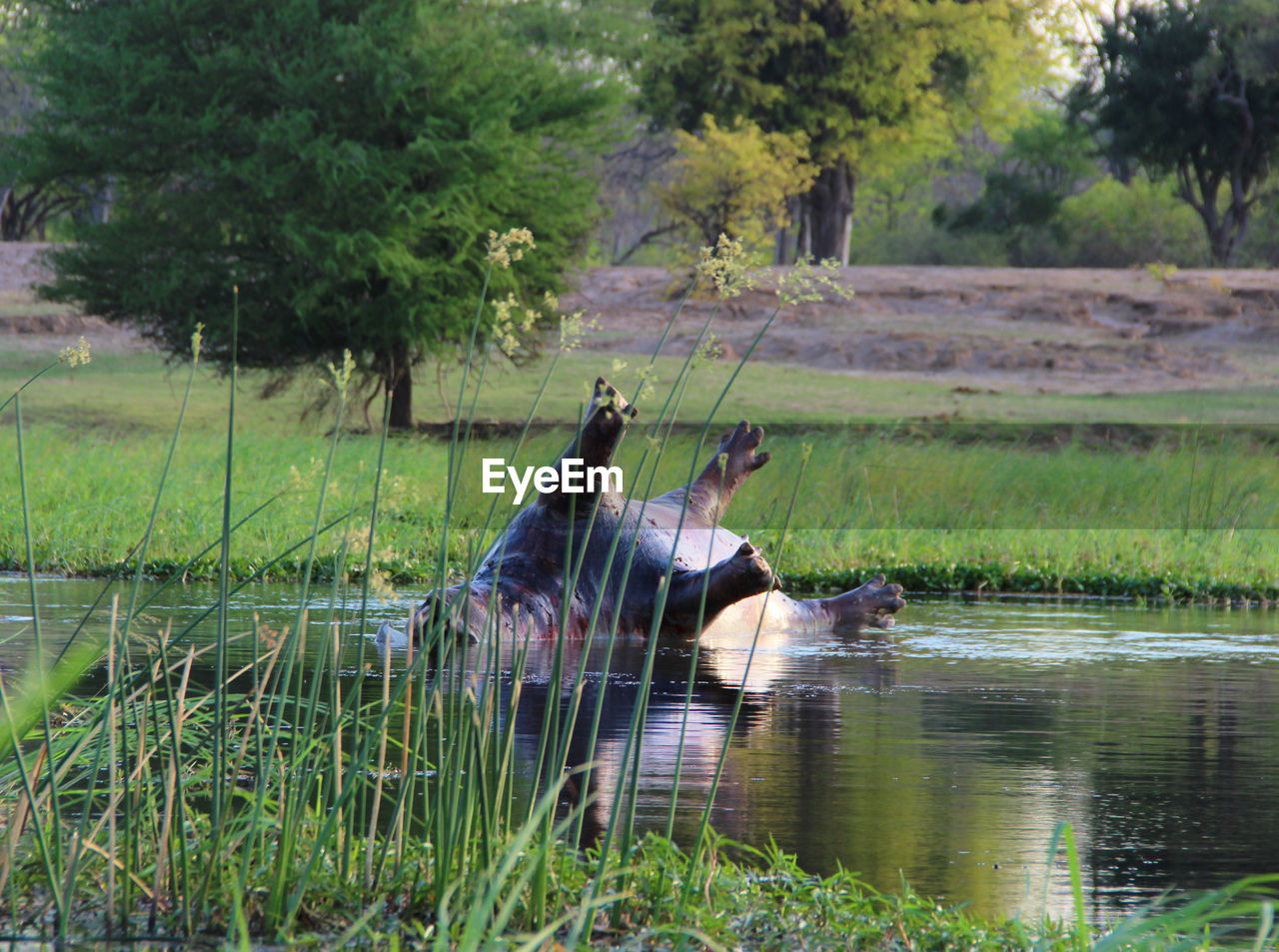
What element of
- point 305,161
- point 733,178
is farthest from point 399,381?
point 733,178

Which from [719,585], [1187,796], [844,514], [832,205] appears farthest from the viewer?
[832,205]

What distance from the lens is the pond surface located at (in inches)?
132

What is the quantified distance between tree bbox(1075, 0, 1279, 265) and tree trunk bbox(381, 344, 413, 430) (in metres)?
20.2

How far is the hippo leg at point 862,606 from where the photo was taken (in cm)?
734

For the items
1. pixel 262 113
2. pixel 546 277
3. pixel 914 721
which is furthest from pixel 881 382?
pixel 914 721

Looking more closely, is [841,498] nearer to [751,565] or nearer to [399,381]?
[751,565]

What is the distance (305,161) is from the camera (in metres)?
22.1

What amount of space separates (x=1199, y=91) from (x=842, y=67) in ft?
28.0

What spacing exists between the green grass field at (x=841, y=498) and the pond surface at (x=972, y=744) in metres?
0.65

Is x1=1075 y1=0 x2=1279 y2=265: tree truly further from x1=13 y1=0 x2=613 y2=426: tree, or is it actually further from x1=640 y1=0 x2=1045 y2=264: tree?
x1=13 y1=0 x2=613 y2=426: tree

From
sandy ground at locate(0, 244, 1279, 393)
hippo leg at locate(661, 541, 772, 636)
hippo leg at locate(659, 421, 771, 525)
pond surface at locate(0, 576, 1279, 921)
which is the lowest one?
pond surface at locate(0, 576, 1279, 921)

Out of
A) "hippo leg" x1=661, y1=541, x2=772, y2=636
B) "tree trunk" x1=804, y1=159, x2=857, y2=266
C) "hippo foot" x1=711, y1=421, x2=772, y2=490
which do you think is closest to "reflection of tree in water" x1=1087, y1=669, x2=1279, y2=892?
"hippo leg" x1=661, y1=541, x2=772, y2=636

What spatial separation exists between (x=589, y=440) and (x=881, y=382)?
23.2 meters

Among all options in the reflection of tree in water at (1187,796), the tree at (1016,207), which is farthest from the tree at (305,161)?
the tree at (1016,207)
